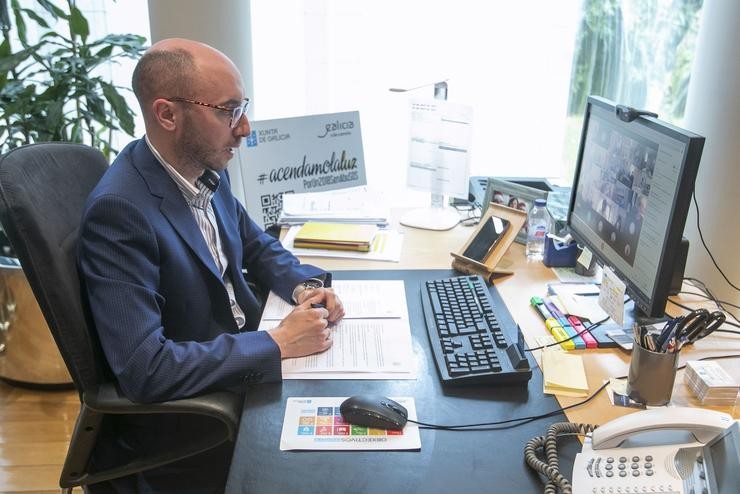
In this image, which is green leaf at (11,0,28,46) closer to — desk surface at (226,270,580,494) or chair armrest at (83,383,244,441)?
chair armrest at (83,383,244,441)

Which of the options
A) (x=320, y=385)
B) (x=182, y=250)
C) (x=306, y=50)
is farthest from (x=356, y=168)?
(x=320, y=385)

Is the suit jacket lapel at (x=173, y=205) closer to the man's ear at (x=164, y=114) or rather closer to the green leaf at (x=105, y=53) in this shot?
the man's ear at (x=164, y=114)

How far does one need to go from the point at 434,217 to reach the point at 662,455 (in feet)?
4.31

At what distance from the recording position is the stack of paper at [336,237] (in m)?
1.83

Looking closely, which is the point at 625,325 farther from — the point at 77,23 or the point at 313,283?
the point at 77,23

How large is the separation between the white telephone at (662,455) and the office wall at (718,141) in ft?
4.08

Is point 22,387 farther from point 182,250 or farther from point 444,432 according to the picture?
point 444,432

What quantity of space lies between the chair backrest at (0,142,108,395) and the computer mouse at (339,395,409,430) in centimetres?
52

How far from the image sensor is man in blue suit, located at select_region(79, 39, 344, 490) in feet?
3.84

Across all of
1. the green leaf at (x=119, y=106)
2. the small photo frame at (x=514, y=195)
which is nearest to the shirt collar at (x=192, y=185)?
the small photo frame at (x=514, y=195)

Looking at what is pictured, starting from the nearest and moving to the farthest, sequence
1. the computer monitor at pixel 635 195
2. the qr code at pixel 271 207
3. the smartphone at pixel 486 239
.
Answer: the computer monitor at pixel 635 195
the smartphone at pixel 486 239
the qr code at pixel 271 207

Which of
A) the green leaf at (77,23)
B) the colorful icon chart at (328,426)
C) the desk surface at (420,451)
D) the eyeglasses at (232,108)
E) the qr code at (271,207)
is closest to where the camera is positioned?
the desk surface at (420,451)

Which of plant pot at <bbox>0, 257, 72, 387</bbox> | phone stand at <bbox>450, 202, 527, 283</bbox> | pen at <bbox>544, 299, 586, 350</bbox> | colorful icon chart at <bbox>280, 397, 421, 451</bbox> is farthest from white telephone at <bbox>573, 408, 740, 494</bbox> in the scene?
plant pot at <bbox>0, 257, 72, 387</bbox>

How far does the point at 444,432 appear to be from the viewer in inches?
41.2
